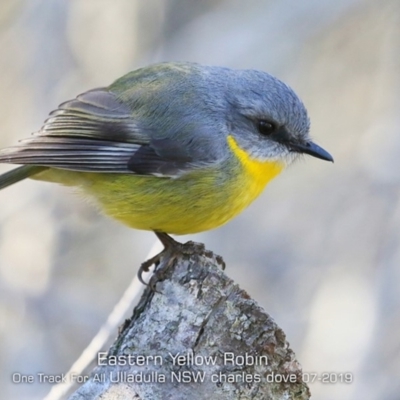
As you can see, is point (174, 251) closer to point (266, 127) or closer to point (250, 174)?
point (250, 174)

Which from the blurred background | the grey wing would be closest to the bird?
the grey wing

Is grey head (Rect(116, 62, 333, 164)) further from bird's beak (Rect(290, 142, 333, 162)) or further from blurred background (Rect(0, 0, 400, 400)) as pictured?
blurred background (Rect(0, 0, 400, 400))

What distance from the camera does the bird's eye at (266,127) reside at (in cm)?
397

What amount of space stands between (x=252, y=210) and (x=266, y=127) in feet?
8.67

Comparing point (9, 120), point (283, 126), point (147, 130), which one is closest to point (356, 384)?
point (283, 126)

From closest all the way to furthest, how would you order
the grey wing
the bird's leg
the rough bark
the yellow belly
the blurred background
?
the rough bark, the bird's leg, the yellow belly, the grey wing, the blurred background

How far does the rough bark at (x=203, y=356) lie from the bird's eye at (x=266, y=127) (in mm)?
1325

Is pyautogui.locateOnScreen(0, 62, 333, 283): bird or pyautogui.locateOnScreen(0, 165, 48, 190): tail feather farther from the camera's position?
pyautogui.locateOnScreen(0, 165, 48, 190): tail feather

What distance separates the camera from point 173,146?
3799mm

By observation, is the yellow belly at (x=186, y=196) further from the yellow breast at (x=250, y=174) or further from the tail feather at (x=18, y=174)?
the tail feather at (x=18, y=174)

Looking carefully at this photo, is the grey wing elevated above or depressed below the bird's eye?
below

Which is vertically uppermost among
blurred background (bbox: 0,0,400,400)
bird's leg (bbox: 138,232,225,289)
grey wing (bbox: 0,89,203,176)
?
blurred background (bbox: 0,0,400,400)

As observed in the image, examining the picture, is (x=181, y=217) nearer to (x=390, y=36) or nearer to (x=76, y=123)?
(x=76, y=123)

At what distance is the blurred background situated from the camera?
17.7 feet
